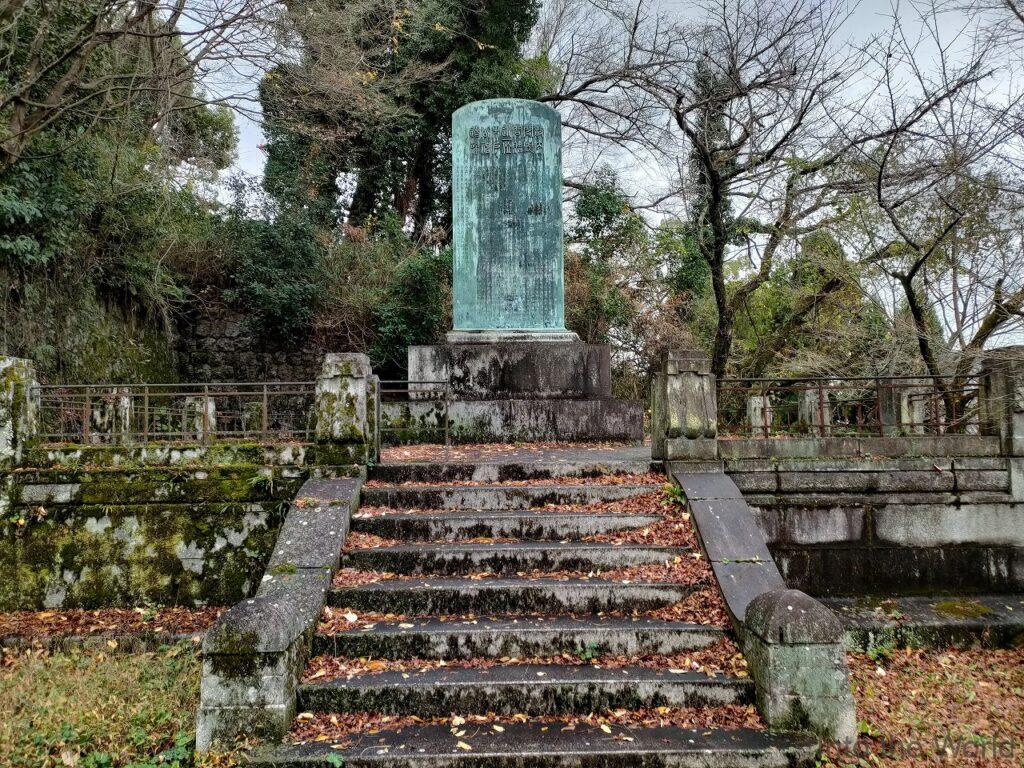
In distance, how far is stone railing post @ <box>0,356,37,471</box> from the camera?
6.79 metres

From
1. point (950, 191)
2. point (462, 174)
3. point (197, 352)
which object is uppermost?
point (462, 174)

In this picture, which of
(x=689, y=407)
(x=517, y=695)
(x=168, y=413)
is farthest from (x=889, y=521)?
(x=168, y=413)

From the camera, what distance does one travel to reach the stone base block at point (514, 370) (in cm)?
998

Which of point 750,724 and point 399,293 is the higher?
point 399,293

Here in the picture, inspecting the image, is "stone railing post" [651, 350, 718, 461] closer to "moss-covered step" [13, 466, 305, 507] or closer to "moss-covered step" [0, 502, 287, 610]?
"moss-covered step" [13, 466, 305, 507]

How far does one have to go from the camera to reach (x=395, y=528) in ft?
20.0

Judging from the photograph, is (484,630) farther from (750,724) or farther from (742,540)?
(742,540)

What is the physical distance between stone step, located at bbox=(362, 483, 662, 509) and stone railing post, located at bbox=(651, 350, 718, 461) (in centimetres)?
55

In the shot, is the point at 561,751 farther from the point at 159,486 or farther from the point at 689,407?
the point at 159,486

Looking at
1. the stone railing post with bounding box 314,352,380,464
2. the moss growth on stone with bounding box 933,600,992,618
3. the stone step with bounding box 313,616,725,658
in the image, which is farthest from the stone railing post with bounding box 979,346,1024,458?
the stone railing post with bounding box 314,352,380,464

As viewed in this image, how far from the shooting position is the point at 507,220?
1065 cm

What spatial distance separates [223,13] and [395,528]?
7324 millimetres

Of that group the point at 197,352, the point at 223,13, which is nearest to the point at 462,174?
the point at 223,13

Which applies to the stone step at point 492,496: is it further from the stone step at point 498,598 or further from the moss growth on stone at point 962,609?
the moss growth on stone at point 962,609
